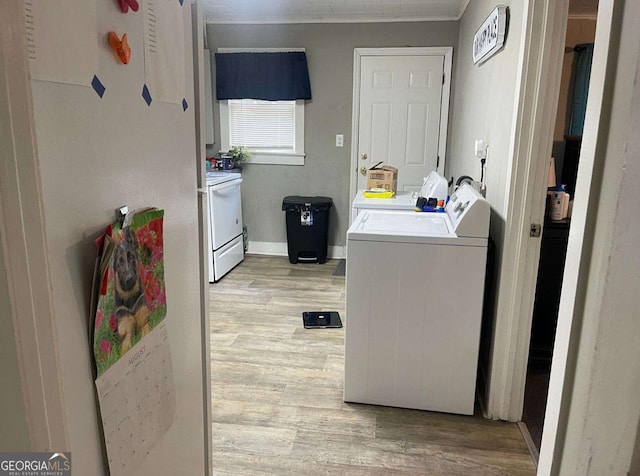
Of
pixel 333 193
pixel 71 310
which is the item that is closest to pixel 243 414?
pixel 71 310

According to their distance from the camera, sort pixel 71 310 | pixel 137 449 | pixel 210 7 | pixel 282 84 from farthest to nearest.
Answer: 1. pixel 282 84
2. pixel 210 7
3. pixel 137 449
4. pixel 71 310

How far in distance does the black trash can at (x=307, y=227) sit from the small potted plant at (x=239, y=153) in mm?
627

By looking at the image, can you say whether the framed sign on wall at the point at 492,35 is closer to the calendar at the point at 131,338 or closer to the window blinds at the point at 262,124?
the calendar at the point at 131,338

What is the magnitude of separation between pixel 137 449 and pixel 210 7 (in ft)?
13.6

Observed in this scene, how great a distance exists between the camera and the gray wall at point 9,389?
542 mm

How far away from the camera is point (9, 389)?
565 millimetres

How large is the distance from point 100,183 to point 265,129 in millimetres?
4139

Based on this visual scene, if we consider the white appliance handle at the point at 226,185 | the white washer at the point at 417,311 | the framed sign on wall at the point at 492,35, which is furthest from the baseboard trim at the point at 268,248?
Result: the white washer at the point at 417,311

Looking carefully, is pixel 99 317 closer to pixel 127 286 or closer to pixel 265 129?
pixel 127 286

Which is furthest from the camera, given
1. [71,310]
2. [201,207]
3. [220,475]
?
[220,475]

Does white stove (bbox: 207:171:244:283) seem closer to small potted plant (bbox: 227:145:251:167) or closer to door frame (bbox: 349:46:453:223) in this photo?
small potted plant (bbox: 227:145:251:167)

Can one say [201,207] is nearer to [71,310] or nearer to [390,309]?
[71,310]

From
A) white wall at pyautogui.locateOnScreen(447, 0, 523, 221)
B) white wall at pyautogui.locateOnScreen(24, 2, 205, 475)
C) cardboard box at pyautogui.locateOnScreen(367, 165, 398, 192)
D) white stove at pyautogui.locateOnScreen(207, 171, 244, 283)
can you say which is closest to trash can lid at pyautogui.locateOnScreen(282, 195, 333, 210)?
white stove at pyautogui.locateOnScreen(207, 171, 244, 283)

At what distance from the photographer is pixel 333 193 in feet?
15.8
